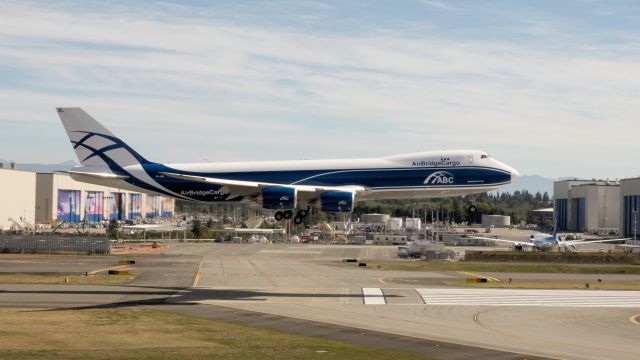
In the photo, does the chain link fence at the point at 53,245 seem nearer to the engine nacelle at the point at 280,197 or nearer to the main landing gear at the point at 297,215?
the main landing gear at the point at 297,215

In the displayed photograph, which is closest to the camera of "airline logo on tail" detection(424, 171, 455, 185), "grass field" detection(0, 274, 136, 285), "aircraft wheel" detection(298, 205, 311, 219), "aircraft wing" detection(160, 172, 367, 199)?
"airline logo on tail" detection(424, 171, 455, 185)

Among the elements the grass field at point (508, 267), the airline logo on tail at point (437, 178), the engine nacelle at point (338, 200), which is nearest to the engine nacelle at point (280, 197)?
the engine nacelle at point (338, 200)

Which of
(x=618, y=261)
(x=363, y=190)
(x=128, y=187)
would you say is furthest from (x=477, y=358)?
(x=618, y=261)

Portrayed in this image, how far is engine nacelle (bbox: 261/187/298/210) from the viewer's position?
271 feet

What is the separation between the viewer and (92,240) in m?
134

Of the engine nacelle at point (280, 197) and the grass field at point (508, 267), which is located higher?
the engine nacelle at point (280, 197)

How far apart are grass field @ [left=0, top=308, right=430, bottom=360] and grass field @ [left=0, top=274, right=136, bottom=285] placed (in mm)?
22858

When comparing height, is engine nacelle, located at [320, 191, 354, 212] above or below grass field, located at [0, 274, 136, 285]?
above

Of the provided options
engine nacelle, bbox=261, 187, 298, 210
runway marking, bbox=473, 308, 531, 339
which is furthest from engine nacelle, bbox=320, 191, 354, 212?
runway marking, bbox=473, 308, 531, 339

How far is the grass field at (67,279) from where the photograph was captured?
282ft

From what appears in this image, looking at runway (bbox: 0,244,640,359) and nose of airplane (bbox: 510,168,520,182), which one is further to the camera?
nose of airplane (bbox: 510,168,520,182)

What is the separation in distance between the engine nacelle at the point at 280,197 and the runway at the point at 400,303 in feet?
25.5

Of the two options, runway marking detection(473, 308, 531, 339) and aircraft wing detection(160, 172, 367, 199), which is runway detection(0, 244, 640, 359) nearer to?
runway marking detection(473, 308, 531, 339)

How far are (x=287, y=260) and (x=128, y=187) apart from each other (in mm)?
36604
